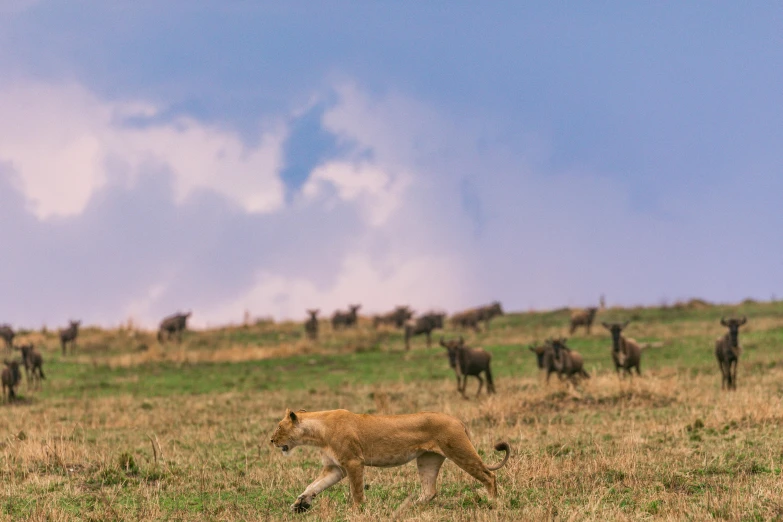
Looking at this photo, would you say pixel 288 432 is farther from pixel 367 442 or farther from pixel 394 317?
pixel 394 317

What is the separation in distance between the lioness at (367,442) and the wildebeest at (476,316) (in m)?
39.1

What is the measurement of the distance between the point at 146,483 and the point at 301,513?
9.97 feet

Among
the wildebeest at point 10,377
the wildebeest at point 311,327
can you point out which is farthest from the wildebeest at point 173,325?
the wildebeest at point 10,377

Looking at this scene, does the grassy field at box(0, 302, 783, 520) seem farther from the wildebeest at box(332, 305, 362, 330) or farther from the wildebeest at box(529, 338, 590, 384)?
the wildebeest at box(332, 305, 362, 330)

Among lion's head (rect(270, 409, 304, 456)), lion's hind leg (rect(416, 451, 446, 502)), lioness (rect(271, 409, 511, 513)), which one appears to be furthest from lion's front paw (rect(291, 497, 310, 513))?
lion's hind leg (rect(416, 451, 446, 502))

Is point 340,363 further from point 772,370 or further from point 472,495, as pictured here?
point 472,495

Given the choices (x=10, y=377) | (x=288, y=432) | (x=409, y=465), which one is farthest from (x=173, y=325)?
(x=288, y=432)

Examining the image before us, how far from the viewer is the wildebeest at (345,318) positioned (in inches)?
2050

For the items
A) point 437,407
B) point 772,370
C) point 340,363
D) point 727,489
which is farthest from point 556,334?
point 727,489

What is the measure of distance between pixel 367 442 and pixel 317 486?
69 cm

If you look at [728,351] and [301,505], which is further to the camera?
[728,351]

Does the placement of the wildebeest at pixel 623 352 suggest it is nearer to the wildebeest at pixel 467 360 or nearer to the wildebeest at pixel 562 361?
the wildebeest at pixel 562 361

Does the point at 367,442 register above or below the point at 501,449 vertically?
above

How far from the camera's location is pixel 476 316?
167 feet
